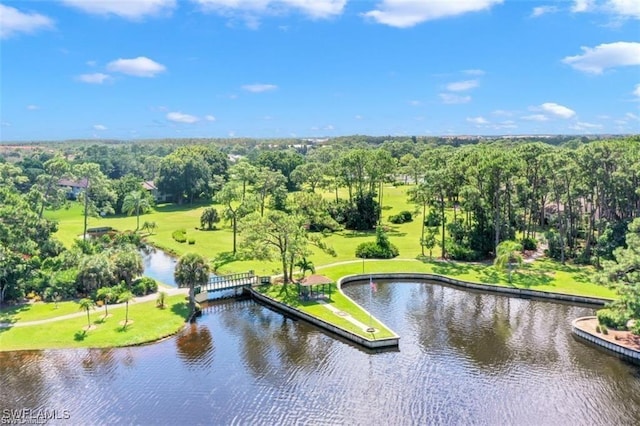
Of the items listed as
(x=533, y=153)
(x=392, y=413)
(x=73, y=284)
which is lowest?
(x=392, y=413)

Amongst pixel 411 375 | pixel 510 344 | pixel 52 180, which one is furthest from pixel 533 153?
pixel 52 180

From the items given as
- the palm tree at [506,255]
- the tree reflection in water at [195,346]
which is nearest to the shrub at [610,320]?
the palm tree at [506,255]

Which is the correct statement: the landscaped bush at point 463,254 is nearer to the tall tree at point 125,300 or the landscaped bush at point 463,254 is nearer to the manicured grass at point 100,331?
the manicured grass at point 100,331

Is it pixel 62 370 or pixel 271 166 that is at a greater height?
pixel 271 166

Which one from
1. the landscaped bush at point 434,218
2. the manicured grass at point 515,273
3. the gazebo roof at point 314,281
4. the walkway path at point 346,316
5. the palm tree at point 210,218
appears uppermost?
the landscaped bush at point 434,218

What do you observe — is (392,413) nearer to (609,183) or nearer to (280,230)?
(280,230)

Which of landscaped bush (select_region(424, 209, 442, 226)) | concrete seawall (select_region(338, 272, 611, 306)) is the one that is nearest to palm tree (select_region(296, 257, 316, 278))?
concrete seawall (select_region(338, 272, 611, 306))
